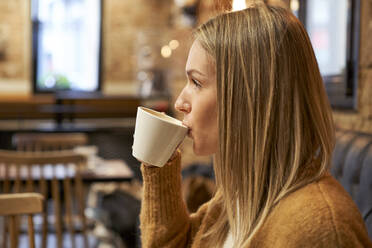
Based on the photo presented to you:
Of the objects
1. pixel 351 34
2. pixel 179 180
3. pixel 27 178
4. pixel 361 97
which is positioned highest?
pixel 351 34

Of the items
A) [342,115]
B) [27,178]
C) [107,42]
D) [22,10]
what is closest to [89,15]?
[107,42]

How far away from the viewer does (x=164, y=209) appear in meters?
1.07

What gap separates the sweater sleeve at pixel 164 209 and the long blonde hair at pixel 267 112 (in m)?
0.28

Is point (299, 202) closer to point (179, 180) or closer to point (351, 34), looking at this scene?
point (179, 180)

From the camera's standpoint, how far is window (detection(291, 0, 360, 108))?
215cm

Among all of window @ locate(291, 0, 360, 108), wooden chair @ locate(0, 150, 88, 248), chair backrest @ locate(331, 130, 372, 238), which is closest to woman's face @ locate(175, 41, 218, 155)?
chair backrest @ locate(331, 130, 372, 238)

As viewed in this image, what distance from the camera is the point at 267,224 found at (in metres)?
0.73

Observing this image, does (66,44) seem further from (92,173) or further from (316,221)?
(316,221)

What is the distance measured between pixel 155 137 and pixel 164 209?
243mm

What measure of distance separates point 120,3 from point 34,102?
9.48ft

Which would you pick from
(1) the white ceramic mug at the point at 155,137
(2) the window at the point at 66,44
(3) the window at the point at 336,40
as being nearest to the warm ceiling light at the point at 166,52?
(2) the window at the point at 66,44

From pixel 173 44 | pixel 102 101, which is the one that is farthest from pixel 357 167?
pixel 102 101

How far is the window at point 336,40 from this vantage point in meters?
2.15

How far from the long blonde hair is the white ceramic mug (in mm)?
110
